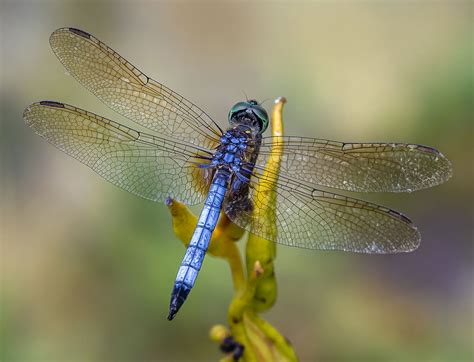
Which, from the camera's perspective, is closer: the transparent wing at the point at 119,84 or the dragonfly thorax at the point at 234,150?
the dragonfly thorax at the point at 234,150

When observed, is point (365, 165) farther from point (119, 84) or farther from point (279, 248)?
point (279, 248)

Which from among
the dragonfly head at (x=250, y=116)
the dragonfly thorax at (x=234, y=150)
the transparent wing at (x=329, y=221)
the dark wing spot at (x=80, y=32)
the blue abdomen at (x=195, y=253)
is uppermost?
the dark wing spot at (x=80, y=32)

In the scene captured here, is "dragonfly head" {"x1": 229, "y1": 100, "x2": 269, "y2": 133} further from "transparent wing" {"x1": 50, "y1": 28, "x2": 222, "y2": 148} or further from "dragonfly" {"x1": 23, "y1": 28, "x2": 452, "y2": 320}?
"transparent wing" {"x1": 50, "y1": 28, "x2": 222, "y2": 148}

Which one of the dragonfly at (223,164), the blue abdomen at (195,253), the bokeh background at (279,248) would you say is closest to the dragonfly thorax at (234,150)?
the dragonfly at (223,164)

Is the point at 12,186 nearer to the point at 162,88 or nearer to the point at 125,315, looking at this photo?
the point at 125,315

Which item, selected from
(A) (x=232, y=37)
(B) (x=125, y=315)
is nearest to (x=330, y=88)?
(A) (x=232, y=37)

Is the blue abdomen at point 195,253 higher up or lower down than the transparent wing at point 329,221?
lower down

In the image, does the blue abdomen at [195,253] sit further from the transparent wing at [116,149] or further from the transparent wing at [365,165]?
the transparent wing at [365,165]
